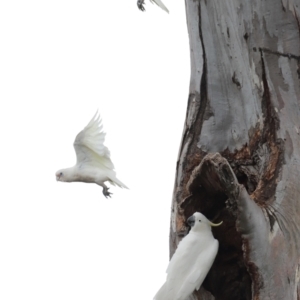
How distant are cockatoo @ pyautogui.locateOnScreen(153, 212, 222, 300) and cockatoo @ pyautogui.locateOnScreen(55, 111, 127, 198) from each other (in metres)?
1.08

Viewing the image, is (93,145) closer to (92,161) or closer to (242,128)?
(92,161)

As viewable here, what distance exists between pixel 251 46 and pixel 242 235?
0.70 m

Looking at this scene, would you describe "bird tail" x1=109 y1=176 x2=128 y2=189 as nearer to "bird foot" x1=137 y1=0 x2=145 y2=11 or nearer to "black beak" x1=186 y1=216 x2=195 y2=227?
"bird foot" x1=137 y1=0 x2=145 y2=11

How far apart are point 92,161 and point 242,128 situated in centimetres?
112

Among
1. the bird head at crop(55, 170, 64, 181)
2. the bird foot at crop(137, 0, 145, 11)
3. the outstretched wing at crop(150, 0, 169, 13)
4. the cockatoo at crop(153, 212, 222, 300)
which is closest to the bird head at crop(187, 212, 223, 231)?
the cockatoo at crop(153, 212, 222, 300)

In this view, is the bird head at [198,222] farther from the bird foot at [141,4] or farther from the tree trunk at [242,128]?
the bird foot at [141,4]

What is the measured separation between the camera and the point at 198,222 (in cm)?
262

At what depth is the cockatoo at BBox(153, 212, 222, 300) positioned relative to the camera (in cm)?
249

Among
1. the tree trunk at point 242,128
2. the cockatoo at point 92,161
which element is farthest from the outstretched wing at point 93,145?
the tree trunk at point 242,128

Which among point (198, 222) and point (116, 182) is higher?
point (116, 182)

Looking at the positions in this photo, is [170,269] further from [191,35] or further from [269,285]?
[191,35]

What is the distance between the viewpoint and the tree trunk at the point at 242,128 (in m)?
2.59

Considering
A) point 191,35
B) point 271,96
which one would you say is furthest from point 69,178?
point 271,96

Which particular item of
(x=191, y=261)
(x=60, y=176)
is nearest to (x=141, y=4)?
(x=60, y=176)
